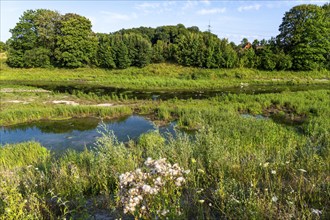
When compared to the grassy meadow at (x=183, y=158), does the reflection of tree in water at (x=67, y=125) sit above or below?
below

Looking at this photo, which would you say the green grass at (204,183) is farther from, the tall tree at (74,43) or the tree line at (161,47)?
the tall tree at (74,43)

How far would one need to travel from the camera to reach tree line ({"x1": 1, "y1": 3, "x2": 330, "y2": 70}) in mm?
39844

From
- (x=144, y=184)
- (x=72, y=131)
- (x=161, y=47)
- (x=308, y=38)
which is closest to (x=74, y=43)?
(x=161, y=47)

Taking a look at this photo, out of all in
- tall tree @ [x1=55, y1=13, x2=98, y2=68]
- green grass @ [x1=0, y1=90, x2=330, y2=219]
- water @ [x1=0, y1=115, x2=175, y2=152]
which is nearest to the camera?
green grass @ [x1=0, y1=90, x2=330, y2=219]

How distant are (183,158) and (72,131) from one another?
11.1 m

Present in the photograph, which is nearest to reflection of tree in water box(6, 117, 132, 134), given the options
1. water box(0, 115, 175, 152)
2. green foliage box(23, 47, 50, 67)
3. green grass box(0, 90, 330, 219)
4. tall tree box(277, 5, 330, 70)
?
water box(0, 115, 175, 152)

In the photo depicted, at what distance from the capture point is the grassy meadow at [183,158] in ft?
10.0

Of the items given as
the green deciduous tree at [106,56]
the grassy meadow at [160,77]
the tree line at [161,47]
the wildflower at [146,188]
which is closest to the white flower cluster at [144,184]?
the wildflower at [146,188]

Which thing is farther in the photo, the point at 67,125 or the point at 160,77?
the point at 160,77

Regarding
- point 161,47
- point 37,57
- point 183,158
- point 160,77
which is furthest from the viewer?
point 161,47

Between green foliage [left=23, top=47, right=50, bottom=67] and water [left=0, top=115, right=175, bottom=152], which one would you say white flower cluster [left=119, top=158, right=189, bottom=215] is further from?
green foliage [left=23, top=47, right=50, bottom=67]

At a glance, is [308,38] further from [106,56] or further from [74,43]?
[74,43]

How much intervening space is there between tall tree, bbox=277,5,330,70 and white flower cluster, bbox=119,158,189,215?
143 feet

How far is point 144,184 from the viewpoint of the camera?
8.71 feet
